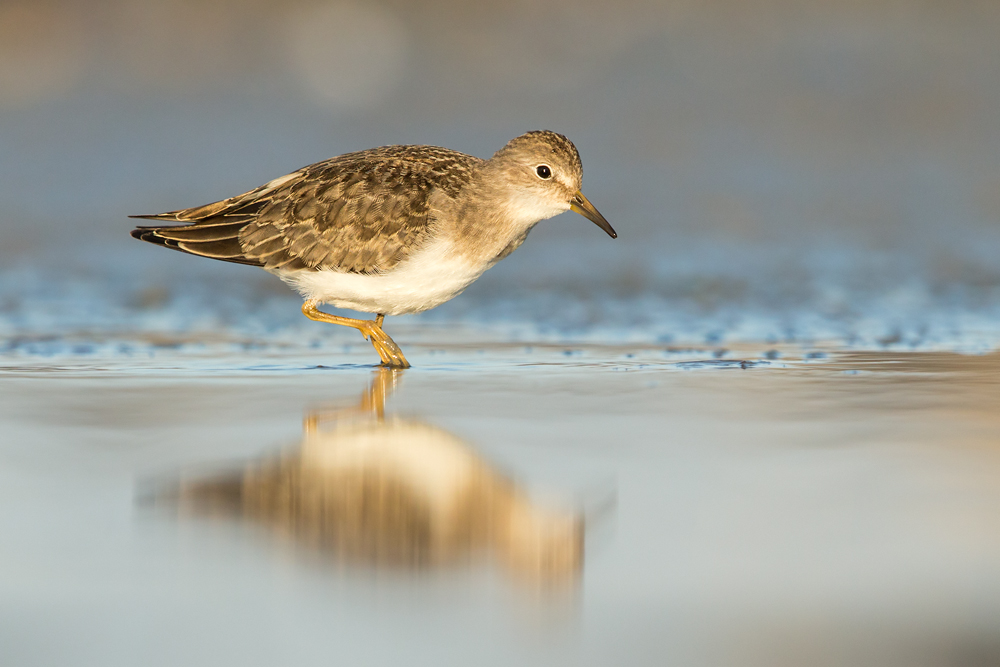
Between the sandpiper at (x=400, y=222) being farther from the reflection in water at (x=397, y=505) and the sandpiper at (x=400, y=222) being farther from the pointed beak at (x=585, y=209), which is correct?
the reflection in water at (x=397, y=505)

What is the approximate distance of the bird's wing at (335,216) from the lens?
729 centimetres

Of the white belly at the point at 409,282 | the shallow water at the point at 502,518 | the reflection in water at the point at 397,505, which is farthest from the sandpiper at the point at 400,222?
the reflection in water at the point at 397,505

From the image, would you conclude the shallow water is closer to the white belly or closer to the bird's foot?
the bird's foot

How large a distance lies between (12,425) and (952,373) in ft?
16.1

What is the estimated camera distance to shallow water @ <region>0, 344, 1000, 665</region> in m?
3.03

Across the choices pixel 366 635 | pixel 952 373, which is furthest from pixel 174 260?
pixel 366 635

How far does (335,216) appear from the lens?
750 centimetres

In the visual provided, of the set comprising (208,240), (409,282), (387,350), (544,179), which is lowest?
(387,350)

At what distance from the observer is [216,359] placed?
740 cm

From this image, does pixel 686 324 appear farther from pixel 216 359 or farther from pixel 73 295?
pixel 73 295

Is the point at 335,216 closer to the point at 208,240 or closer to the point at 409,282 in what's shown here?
the point at 409,282

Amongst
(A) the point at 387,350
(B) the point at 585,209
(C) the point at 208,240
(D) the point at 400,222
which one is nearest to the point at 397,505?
(A) the point at 387,350

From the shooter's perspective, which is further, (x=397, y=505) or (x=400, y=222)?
(x=400, y=222)

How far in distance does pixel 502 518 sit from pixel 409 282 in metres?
3.37
